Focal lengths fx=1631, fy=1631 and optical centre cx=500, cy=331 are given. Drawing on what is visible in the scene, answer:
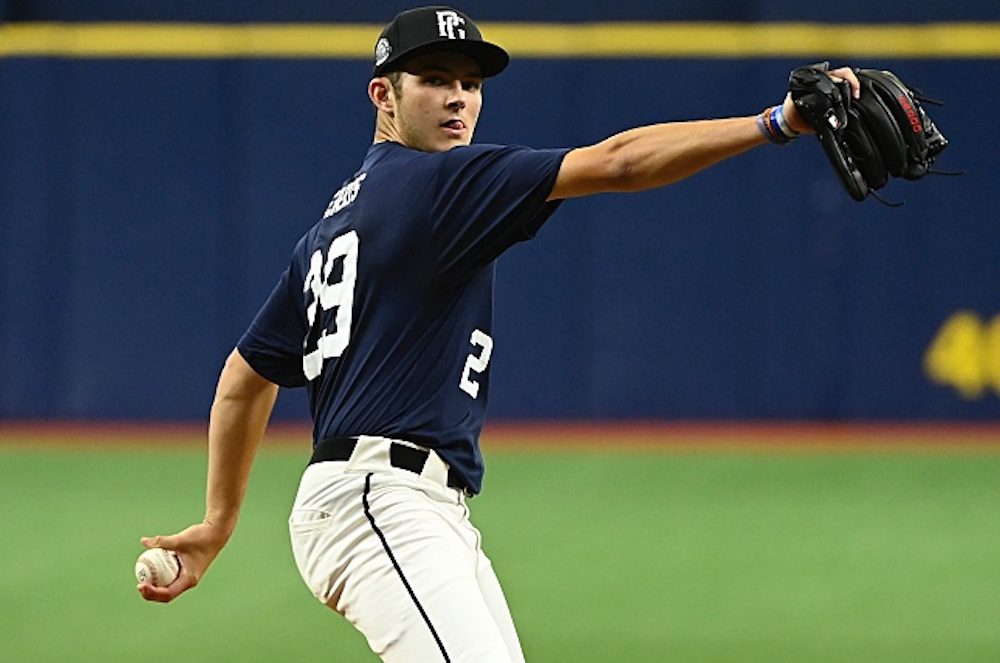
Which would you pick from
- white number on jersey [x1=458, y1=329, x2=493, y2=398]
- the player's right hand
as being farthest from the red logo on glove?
the player's right hand

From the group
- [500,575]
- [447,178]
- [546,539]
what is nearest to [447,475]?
[447,178]

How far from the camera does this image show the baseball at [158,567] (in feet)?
12.5

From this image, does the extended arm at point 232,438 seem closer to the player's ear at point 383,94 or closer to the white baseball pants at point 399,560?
the white baseball pants at point 399,560

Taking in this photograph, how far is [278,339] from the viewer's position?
4082mm

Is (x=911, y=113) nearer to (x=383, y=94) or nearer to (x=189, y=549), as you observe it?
(x=383, y=94)

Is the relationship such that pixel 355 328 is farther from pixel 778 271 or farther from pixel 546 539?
pixel 778 271

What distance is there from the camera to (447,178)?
362cm

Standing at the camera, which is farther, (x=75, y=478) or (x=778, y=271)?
(x=778, y=271)

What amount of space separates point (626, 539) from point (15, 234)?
6.83 m

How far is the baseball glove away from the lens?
10.6 ft

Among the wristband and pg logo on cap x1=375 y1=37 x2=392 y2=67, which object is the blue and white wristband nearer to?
the wristband

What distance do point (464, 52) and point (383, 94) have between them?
0.85 feet

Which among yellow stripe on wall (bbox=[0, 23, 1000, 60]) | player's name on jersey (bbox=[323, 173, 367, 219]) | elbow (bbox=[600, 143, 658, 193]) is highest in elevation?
yellow stripe on wall (bbox=[0, 23, 1000, 60])

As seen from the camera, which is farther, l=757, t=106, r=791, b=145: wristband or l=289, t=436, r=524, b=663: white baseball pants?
l=289, t=436, r=524, b=663: white baseball pants
